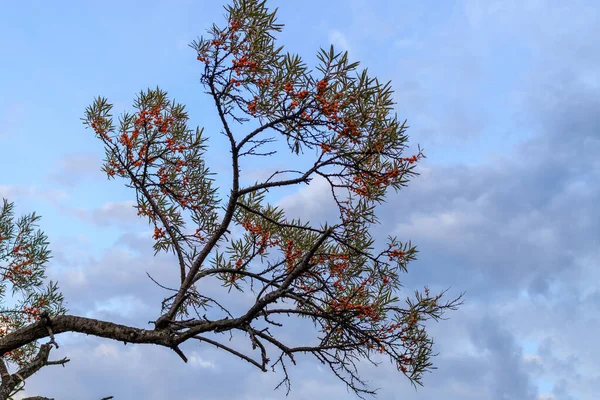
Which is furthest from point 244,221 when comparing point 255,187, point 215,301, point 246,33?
point 246,33

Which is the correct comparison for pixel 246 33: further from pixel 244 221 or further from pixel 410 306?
pixel 410 306

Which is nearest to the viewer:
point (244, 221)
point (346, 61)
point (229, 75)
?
point (346, 61)

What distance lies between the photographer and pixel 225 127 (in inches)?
314

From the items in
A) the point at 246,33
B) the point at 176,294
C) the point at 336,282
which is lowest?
the point at 176,294

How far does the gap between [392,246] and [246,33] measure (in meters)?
3.69

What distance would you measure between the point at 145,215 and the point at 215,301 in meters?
3.52

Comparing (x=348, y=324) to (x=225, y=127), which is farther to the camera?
(x=225, y=127)

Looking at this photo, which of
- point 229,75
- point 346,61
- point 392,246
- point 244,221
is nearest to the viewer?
point 346,61

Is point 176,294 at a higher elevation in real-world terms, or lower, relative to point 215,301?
higher

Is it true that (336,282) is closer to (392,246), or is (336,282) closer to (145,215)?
(392,246)

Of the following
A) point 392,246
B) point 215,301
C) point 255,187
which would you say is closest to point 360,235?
A: point 392,246

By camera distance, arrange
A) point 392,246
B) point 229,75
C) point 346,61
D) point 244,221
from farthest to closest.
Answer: point 244,221
point 392,246
point 229,75
point 346,61

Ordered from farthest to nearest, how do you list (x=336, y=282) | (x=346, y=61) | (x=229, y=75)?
(x=336, y=282)
(x=229, y=75)
(x=346, y=61)

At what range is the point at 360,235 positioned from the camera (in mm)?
8883
